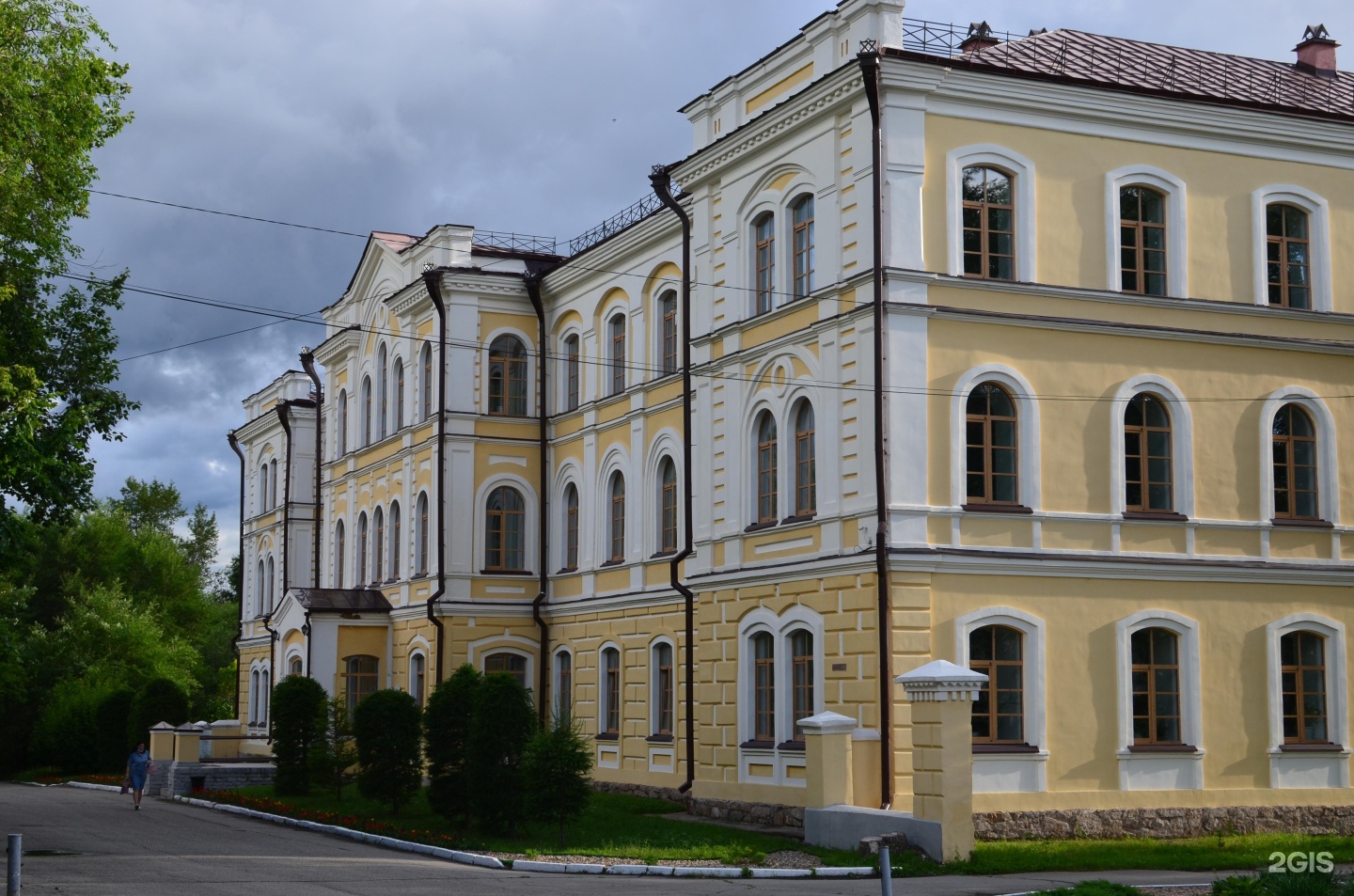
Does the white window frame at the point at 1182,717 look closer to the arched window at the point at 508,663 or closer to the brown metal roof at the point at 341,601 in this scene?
the arched window at the point at 508,663

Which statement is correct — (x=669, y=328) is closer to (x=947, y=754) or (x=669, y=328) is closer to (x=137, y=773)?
(x=137, y=773)

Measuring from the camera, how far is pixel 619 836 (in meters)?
23.8

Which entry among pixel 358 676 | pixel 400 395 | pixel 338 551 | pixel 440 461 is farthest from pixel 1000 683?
pixel 338 551

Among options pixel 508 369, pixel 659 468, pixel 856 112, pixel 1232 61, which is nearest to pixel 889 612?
Answer: pixel 856 112

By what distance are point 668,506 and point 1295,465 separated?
12.0 m

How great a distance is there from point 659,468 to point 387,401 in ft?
36.0

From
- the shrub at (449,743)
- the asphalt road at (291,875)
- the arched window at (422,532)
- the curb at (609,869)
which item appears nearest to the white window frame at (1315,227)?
the asphalt road at (291,875)

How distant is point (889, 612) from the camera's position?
2327cm

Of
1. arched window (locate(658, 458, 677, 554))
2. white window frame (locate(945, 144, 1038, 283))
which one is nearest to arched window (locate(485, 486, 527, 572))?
arched window (locate(658, 458, 677, 554))

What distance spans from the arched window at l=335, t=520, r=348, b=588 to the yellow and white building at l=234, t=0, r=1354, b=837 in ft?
56.0

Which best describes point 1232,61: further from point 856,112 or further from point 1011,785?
point 1011,785

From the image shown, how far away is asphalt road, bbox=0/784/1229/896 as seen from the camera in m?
17.3

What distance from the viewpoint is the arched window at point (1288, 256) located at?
26.6 m

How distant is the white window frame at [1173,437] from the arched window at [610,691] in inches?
487
